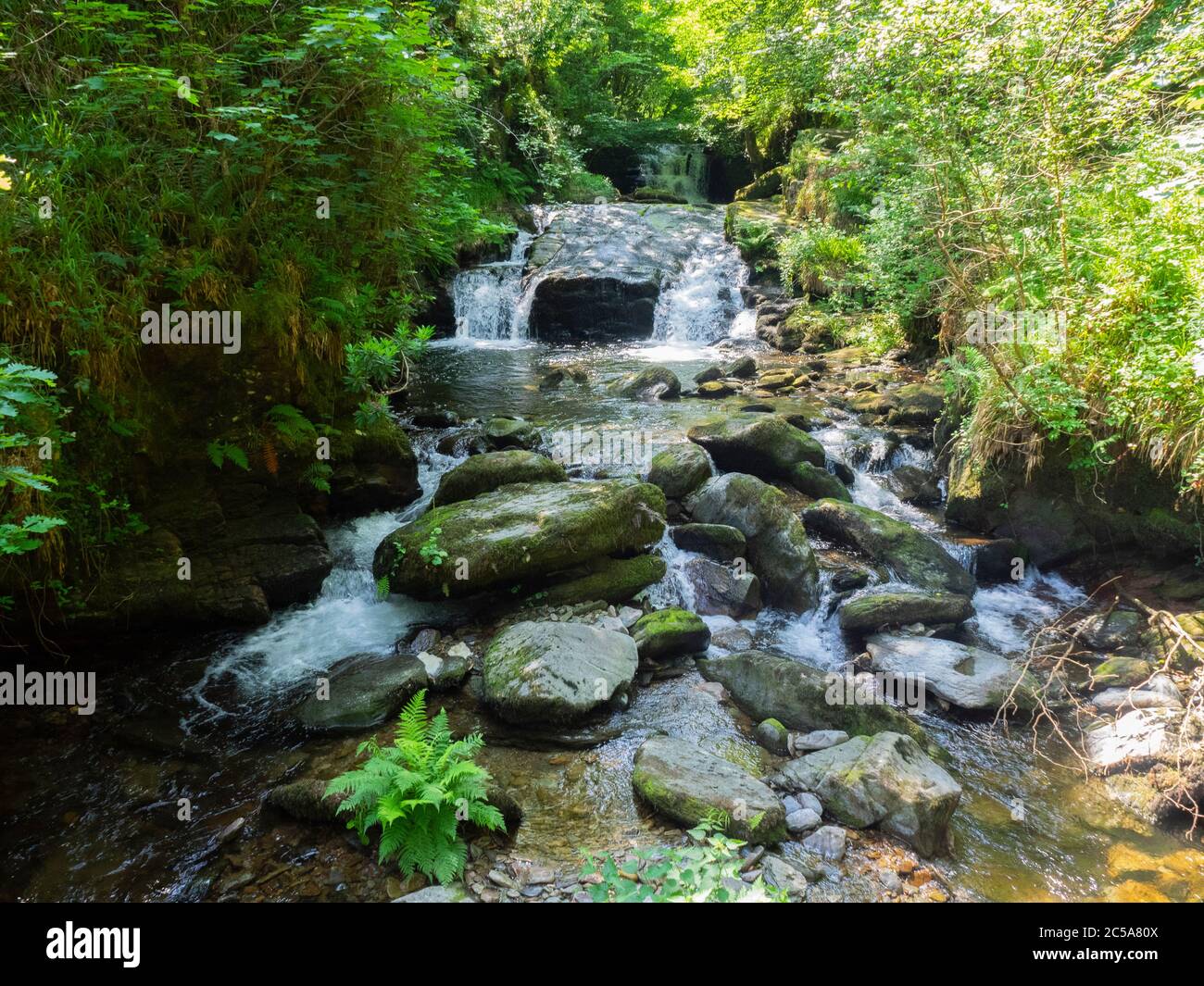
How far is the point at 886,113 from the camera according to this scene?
11141 mm

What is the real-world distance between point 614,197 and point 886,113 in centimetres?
1616

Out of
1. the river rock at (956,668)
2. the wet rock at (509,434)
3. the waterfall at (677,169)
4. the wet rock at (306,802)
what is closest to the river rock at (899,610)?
the river rock at (956,668)

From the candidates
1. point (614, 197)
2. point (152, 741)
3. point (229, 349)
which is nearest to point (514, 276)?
point (614, 197)

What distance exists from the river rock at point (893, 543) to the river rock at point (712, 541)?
4.48ft

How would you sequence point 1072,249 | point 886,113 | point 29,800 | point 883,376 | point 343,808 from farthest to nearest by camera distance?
point 883,376
point 886,113
point 1072,249
point 29,800
point 343,808

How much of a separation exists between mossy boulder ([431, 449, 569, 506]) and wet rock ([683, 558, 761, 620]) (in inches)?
80.6

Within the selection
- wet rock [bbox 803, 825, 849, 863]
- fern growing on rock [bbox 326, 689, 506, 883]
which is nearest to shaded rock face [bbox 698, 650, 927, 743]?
wet rock [bbox 803, 825, 849, 863]

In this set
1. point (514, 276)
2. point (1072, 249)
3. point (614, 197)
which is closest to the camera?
point (1072, 249)

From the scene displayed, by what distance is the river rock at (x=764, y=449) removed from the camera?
358 inches

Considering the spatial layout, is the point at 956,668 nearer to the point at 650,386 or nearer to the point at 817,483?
the point at 817,483

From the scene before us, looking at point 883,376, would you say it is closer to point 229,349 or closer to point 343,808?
point 229,349

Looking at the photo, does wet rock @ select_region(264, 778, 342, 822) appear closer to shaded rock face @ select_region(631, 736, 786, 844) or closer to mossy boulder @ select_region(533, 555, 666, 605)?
shaded rock face @ select_region(631, 736, 786, 844)

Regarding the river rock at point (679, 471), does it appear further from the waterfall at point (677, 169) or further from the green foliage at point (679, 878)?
the waterfall at point (677, 169)

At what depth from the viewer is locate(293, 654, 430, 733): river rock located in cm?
493
